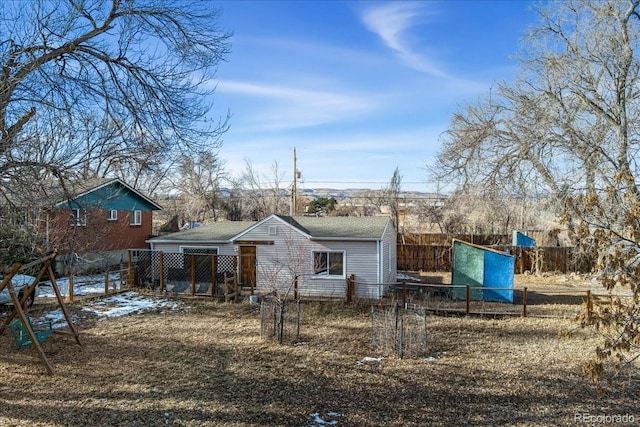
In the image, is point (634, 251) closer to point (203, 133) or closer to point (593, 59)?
point (203, 133)

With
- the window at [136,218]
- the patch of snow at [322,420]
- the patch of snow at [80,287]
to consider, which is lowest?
the patch of snow at [322,420]

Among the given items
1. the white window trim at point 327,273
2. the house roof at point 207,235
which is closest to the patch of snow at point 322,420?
the white window trim at point 327,273

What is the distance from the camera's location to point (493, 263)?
14.2 metres

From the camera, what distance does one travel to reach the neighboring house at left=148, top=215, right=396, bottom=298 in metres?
14.5

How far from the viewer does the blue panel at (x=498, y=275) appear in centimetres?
1386

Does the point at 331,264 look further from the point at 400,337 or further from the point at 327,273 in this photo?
the point at 400,337

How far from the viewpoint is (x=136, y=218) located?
23.4m

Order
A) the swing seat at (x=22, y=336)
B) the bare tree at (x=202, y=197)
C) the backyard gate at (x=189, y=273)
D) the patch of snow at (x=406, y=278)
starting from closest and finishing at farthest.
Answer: the swing seat at (x=22, y=336), the backyard gate at (x=189, y=273), the patch of snow at (x=406, y=278), the bare tree at (x=202, y=197)

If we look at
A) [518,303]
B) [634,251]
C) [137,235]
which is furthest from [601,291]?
[137,235]

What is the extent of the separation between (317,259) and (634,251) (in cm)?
1140

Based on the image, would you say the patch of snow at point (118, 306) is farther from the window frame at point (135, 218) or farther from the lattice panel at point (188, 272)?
the window frame at point (135, 218)

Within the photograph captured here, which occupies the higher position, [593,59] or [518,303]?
[593,59]
